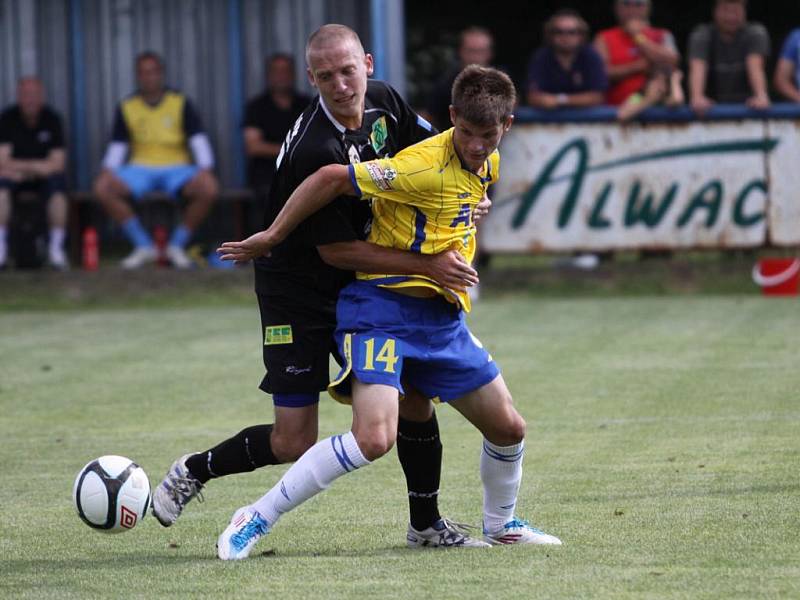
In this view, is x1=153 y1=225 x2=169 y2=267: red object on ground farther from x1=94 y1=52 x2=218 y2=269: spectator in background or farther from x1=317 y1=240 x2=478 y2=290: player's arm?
x1=317 y1=240 x2=478 y2=290: player's arm

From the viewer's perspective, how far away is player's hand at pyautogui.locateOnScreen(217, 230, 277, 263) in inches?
210

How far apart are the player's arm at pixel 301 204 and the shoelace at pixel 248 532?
0.88m

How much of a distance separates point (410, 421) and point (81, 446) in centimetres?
263

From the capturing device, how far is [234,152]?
16984 millimetres

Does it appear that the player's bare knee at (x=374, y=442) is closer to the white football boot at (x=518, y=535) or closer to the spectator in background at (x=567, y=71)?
the white football boot at (x=518, y=535)

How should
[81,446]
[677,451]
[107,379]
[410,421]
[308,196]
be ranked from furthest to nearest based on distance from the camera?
[107,379] → [81,446] → [677,451] → [410,421] → [308,196]

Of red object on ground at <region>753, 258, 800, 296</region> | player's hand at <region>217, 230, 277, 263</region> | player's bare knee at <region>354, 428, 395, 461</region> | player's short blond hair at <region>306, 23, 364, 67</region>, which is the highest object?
player's short blond hair at <region>306, 23, 364, 67</region>

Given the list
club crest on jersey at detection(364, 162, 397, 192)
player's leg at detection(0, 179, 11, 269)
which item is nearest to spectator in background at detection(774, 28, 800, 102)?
player's leg at detection(0, 179, 11, 269)

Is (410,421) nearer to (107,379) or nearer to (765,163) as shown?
(107,379)

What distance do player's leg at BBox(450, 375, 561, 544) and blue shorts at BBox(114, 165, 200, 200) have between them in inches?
412

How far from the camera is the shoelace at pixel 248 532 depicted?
529cm

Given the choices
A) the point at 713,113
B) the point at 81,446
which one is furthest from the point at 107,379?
the point at 713,113

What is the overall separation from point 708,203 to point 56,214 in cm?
625

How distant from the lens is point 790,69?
1519cm
